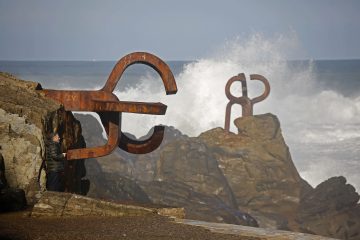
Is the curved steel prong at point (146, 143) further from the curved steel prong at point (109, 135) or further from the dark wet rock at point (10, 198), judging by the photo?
the dark wet rock at point (10, 198)

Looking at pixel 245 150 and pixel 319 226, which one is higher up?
pixel 245 150

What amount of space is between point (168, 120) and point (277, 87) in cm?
1689

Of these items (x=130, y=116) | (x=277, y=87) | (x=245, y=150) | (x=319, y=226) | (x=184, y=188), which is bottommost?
(x=319, y=226)

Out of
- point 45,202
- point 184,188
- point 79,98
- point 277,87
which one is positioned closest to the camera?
point 45,202

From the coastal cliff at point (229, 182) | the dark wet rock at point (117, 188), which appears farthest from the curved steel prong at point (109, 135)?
the dark wet rock at point (117, 188)

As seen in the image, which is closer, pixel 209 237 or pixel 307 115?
pixel 209 237

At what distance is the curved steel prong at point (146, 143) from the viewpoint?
7.24m

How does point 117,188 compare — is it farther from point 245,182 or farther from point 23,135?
point 23,135

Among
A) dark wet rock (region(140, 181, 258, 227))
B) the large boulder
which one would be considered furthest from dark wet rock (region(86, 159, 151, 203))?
the large boulder

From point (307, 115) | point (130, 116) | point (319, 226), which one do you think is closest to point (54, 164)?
point (319, 226)

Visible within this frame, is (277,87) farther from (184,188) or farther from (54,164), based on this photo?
(54,164)

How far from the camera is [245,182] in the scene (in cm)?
1433

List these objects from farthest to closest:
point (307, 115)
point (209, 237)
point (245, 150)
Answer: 1. point (307, 115)
2. point (245, 150)
3. point (209, 237)

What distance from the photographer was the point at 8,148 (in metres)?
5.08
